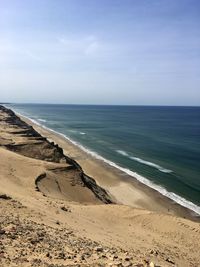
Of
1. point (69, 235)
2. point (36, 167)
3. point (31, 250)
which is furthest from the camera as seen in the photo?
point (36, 167)

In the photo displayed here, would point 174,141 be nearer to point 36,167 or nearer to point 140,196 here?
point 140,196

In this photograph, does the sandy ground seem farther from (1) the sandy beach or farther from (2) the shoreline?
(1) the sandy beach

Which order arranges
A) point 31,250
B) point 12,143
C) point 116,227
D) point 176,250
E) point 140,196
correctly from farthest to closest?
point 12,143, point 140,196, point 116,227, point 176,250, point 31,250

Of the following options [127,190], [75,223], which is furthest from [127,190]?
[75,223]

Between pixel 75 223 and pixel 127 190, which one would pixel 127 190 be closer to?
pixel 127 190

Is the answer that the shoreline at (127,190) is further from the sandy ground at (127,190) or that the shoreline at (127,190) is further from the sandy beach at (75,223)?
the sandy beach at (75,223)

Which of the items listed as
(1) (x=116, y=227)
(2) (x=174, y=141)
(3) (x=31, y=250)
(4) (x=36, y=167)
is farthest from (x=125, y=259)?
(2) (x=174, y=141)

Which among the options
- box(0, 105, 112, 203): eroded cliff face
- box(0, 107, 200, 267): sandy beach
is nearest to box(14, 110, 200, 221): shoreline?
box(0, 107, 200, 267): sandy beach

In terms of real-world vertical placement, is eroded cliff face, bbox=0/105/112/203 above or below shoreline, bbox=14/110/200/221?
above
